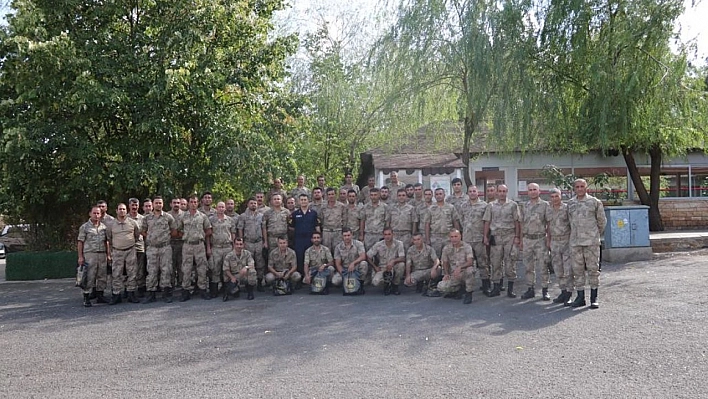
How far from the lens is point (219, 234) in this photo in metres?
10.7

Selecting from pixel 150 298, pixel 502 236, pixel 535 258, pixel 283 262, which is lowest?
pixel 150 298

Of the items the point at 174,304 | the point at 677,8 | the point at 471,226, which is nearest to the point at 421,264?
the point at 471,226

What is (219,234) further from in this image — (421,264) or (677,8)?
(677,8)

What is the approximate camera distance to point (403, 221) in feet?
36.7

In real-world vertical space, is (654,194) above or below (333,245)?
above

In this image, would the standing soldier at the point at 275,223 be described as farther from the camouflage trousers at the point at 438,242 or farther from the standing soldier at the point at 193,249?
the camouflage trousers at the point at 438,242

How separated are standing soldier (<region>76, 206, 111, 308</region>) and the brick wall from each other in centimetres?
A: 1796

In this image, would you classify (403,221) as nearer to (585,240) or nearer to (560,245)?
(560,245)

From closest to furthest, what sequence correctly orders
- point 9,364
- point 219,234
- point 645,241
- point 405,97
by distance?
1. point 9,364
2. point 219,234
3. point 645,241
4. point 405,97

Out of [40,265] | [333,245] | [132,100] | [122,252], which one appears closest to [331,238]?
[333,245]

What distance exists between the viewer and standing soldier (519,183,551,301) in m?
9.57

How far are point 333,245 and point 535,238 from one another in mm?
3725

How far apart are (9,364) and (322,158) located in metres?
16.3

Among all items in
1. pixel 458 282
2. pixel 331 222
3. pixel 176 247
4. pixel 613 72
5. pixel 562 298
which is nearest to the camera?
pixel 562 298
